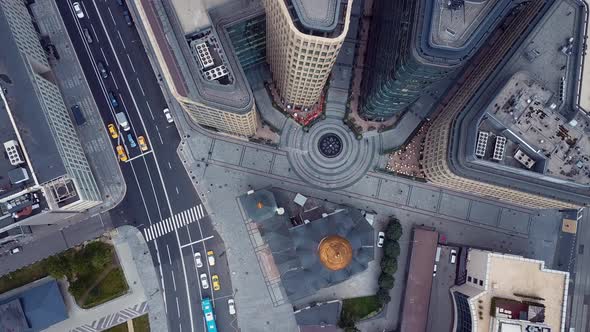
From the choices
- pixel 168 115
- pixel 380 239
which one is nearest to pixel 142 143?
pixel 168 115

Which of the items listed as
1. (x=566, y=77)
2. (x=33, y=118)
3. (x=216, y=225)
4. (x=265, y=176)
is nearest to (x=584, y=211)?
(x=566, y=77)

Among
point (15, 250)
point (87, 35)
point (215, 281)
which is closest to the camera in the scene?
point (15, 250)

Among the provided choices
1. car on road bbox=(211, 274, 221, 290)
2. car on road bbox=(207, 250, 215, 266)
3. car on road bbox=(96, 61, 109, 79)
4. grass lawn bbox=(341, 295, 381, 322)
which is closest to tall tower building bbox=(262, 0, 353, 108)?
car on road bbox=(96, 61, 109, 79)

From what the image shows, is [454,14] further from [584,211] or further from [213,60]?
[584,211]

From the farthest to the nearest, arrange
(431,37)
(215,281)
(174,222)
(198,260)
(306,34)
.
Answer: (174,222) < (198,260) < (215,281) < (431,37) < (306,34)

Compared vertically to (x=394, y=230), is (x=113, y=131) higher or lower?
higher

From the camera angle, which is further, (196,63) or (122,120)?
(122,120)

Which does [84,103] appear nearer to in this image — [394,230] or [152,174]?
[152,174]
